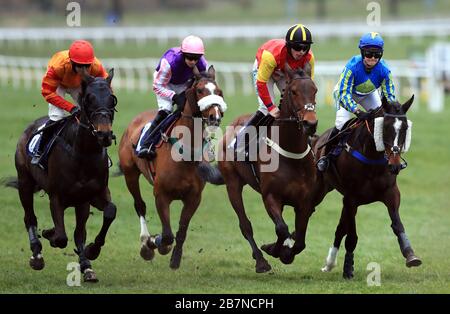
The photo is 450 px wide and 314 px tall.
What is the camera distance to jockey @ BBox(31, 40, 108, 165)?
35.2ft

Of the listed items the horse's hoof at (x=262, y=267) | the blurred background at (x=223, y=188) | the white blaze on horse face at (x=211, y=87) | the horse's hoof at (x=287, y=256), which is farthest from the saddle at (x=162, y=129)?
the horse's hoof at (x=287, y=256)

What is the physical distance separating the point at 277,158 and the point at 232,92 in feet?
75.1

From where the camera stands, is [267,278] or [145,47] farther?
[145,47]

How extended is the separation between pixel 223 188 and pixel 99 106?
30.1 feet

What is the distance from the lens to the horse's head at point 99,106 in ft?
32.8

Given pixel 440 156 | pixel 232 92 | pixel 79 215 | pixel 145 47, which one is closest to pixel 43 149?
pixel 79 215

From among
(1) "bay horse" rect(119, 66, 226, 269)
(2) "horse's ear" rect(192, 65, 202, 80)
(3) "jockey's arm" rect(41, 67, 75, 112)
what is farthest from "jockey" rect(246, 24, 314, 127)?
(3) "jockey's arm" rect(41, 67, 75, 112)

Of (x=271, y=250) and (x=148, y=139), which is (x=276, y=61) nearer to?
(x=148, y=139)

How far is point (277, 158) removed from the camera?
1078 centimetres

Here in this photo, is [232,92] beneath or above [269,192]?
beneath

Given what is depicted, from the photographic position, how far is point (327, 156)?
11469 millimetres

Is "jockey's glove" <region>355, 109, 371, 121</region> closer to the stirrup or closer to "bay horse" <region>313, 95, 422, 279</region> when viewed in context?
"bay horse" <region>313, 95, 422, 279</region>

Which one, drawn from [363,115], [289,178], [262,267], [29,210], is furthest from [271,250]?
[29,210]
